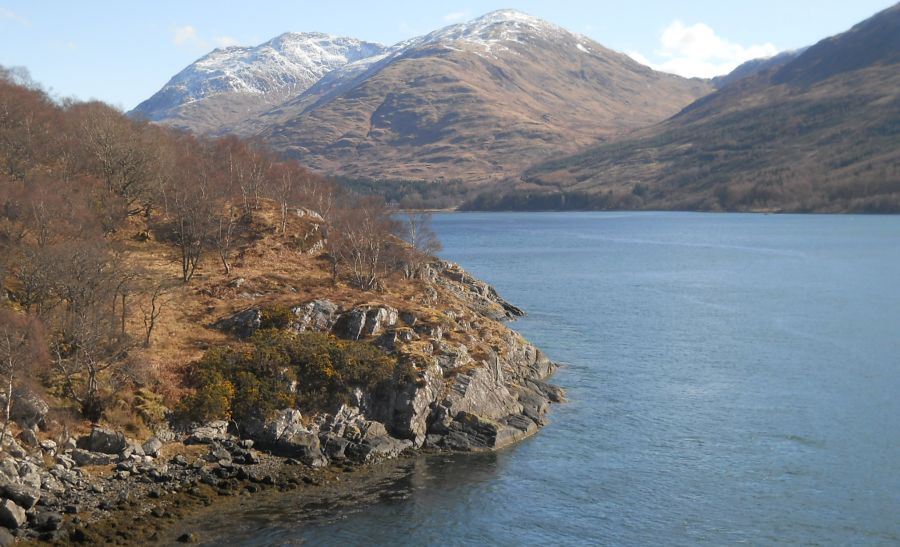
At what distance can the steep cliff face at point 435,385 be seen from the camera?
164 feet

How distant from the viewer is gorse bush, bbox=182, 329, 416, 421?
49.3 meters

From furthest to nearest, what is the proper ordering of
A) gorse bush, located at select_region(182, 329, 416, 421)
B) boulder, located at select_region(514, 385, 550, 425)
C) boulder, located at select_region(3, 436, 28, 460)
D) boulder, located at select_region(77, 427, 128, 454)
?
1. boulder, located at select_region(514, 385, 550, 425)
2. gorse bush, located at select_region(182, 329, 416, 421)
3. boulder, located at select_region(77, 427, 128, 454)
4. boulder, located at select_region(3, 436, 28, 460)

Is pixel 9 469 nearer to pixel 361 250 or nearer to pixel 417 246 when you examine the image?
pixel 361 250

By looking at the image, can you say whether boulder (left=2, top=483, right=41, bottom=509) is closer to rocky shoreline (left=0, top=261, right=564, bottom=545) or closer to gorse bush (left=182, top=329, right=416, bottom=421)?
rocky shoreline (left=0, top=261, right=564, bottom=545)

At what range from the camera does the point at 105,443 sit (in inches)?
1693

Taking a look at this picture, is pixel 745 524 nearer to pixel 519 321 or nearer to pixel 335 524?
pixel 335 524

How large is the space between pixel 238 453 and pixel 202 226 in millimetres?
30499

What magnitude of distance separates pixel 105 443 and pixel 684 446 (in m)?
33.6

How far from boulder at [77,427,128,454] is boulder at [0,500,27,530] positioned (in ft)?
23.1

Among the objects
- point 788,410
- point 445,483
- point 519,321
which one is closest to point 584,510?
point 445,483

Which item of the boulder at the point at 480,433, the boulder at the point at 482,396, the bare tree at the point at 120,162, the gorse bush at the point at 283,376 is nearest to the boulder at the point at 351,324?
the gorse bush at the point at 283,376

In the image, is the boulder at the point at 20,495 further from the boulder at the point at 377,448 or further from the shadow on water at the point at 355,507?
the boulder at the point at 377,448

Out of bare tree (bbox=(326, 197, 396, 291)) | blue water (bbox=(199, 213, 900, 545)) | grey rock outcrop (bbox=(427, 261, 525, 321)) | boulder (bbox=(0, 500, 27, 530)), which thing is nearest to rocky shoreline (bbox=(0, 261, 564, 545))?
boulder (bbox=(0, 500, 27, 530))

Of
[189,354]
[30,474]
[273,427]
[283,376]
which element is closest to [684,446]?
[273,427]
